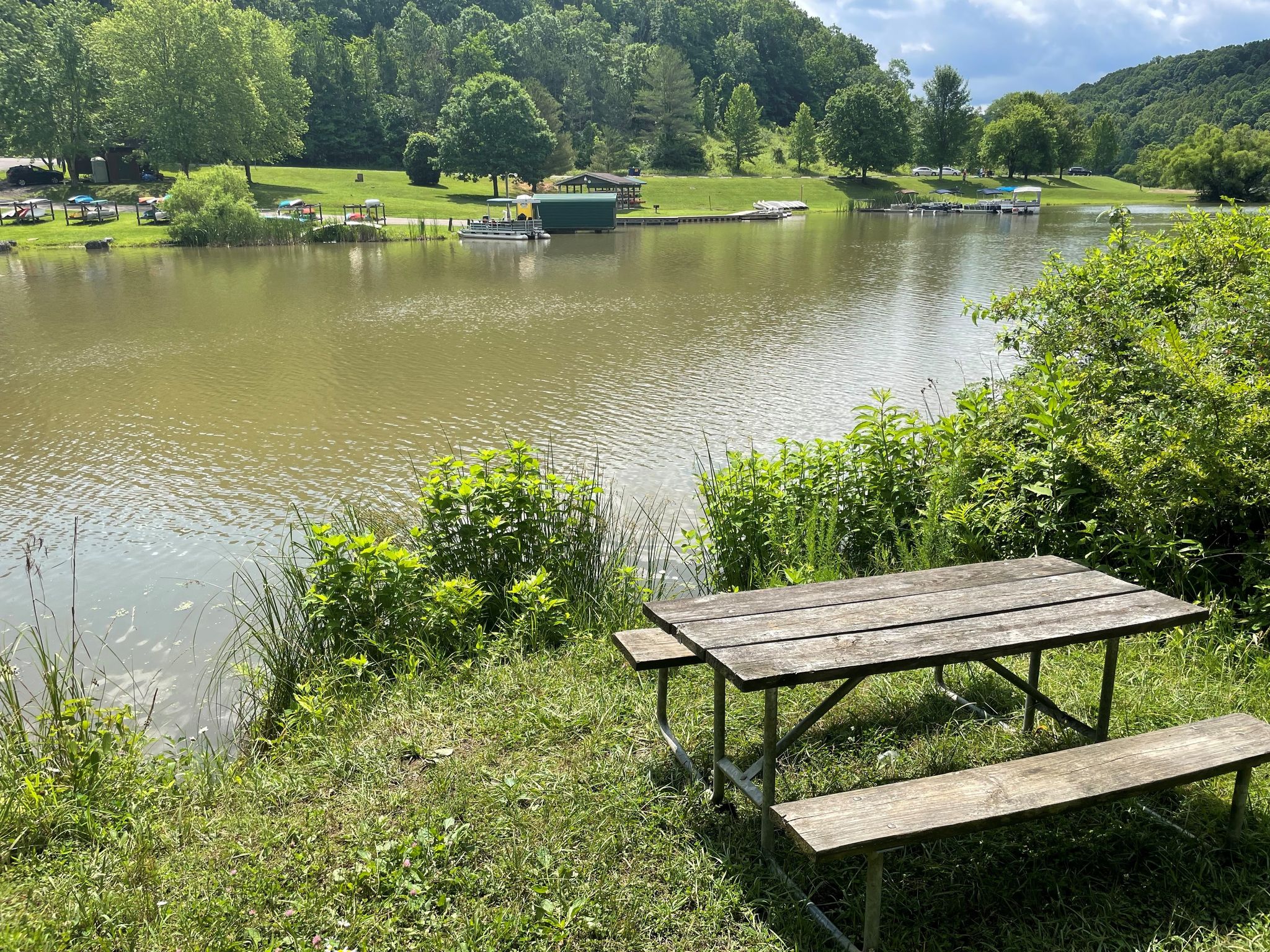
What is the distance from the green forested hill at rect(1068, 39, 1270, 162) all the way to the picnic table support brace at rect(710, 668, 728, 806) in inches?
5383

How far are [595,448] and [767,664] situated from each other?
320 inches

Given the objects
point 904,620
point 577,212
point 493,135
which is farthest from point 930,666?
point 493,135

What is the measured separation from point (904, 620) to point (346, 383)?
514 inches

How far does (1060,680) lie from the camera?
152 inches

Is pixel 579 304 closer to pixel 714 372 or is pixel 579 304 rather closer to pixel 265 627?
pixel 714 372

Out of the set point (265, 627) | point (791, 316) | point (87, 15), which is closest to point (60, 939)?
point (265, 627)

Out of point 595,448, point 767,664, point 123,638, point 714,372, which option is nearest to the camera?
point 767,664

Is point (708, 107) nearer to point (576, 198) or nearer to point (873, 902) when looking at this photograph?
point (576, 198)

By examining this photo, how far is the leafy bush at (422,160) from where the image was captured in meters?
64.3

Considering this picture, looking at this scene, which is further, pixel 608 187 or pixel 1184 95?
pixel 1184 95

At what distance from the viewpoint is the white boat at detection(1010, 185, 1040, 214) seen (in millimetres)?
63375

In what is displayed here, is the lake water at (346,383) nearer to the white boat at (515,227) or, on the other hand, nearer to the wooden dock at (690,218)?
the white boat at (515,227)

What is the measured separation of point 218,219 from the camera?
38688mm

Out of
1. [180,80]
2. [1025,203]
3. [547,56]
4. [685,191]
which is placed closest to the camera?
[180,80]
